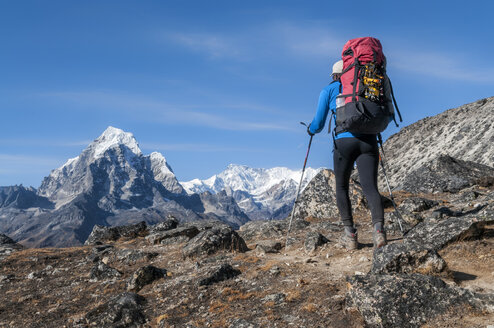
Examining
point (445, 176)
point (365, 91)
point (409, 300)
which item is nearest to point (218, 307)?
point (409, 300)

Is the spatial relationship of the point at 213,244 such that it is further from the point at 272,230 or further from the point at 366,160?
the point at 366,160

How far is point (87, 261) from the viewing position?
1734cm

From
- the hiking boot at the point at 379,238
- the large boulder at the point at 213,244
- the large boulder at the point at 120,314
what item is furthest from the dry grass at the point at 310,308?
the large boulder at the point at 213,244

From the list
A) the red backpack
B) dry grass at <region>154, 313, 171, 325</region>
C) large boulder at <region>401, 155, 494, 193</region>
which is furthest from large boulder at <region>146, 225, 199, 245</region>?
large boulder at <region>401, 155, 494, 193</region>

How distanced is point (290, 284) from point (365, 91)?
15.7ft

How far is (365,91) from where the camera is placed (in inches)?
332

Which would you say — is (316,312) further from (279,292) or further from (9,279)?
(9,279)

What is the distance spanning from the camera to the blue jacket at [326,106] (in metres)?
9.15

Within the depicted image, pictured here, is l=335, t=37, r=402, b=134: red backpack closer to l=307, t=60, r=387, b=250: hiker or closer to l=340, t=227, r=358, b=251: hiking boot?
l=307, t=60, r=387, b=250: hiker

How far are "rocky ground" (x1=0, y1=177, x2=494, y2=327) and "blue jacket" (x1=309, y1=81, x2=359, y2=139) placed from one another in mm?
3361

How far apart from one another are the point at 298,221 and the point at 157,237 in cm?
713

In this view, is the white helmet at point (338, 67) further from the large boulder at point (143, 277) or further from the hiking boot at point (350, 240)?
the large boulder at point (143, 277)

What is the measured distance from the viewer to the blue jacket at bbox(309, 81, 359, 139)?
360 inches

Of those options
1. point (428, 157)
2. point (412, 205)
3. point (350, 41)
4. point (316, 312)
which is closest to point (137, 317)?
point (316, 312)
